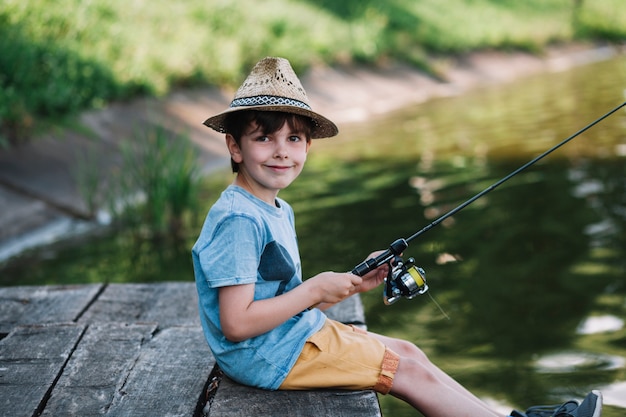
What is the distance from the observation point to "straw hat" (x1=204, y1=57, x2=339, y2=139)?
8.14ft

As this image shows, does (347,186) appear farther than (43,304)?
Yes

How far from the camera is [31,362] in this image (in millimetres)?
2781

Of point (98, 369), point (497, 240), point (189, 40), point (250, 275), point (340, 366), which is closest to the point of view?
point (250, 275)

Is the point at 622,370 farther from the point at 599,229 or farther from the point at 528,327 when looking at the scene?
the point at 599,229

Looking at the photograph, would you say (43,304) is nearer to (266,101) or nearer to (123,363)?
(123,363)

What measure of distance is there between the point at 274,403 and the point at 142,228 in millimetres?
3755

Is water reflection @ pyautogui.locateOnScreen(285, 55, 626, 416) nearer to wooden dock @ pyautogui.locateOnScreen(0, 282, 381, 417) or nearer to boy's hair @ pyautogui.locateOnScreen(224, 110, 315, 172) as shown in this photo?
wooden dock @ pyautogui.locateOnScreen(0, 282, 381, 417)

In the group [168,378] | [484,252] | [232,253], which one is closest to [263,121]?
[232,253]

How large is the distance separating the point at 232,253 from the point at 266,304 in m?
0.17

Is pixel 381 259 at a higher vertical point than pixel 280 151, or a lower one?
lower

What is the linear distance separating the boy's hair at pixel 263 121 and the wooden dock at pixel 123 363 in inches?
27.0

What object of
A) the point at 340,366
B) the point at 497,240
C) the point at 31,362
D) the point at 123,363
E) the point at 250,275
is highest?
the point at 497,240

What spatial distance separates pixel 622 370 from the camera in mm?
3305

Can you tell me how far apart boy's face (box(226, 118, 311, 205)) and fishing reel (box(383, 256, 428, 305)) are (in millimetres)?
401
